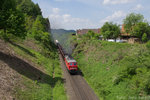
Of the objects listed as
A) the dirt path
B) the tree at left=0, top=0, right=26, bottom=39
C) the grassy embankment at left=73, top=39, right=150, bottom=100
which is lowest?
the dirt path

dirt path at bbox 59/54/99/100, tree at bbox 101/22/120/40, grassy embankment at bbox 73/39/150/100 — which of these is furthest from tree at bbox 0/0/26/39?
tree at bbox 101/22/120/40

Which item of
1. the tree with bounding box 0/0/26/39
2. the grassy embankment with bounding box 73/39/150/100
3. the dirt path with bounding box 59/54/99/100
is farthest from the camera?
the tree with bounding box 0/0/26/39

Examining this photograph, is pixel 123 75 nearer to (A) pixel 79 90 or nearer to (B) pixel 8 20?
(A) pixel 79 90

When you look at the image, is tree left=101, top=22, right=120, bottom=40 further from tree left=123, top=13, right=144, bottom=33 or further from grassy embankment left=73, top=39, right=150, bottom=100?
grassy embankment left=73, top=39, right=150, bottom=100

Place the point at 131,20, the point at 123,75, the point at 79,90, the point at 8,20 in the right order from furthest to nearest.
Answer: the point at 131,20 < the point at 79,90 < the point at 123,75 < the point at 8,20

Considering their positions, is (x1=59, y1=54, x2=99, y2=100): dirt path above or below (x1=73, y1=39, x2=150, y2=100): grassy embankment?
below

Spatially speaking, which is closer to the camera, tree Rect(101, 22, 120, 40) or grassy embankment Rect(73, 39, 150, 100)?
grassy embankment Rect(73, 39, 150, 100)

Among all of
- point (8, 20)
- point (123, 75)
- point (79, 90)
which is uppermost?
point (8, 20)

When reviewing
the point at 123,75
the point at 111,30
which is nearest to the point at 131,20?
the point at 111,30

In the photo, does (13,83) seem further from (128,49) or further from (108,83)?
(128,49)

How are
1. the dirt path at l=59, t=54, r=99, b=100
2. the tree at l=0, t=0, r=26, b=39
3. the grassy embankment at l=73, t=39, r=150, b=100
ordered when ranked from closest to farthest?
the grassy embankment at l=73, t=39, r=150, b=100
the dirt path at l=59, t=54, r=99, b=100
the tree at l=0, t=0, r=26, b=39

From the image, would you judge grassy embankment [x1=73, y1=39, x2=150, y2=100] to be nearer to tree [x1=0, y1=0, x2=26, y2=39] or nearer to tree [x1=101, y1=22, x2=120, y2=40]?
tree [x1=0, y1=0, x2=26, y2=39]

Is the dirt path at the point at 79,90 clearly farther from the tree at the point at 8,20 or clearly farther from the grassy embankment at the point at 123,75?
the tree at the point at 8,20

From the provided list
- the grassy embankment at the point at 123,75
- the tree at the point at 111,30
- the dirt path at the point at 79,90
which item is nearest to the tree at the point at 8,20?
the dirt path at the point at 79,90
